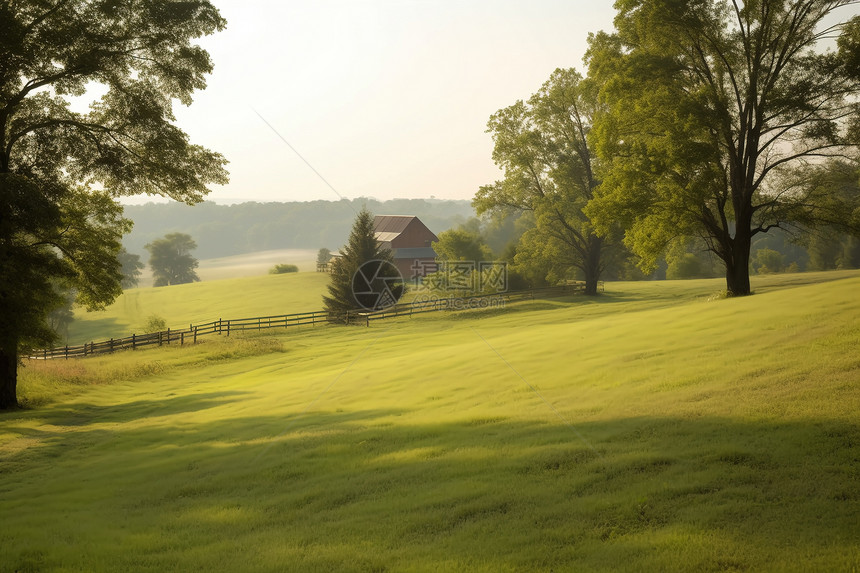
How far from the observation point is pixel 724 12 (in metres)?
23.5

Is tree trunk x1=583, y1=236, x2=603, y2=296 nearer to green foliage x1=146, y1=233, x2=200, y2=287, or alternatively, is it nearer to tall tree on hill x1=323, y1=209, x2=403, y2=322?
tall tree on hill x1=323, y1=209, x2=403, y2=322

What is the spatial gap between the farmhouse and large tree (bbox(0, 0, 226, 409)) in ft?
160

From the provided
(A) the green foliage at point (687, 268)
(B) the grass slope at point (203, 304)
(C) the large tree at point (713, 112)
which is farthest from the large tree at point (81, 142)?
(A) the green foliage at point (687, 268)

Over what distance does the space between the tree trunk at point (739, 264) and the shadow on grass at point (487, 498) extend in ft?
61.4

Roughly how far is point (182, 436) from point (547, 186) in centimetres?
3614

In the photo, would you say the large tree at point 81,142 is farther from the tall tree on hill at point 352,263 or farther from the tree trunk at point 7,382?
the tall tree on hill at point 352,263

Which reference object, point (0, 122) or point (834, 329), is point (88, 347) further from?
point (834, 329)

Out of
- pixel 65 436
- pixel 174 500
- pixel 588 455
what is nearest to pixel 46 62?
pixel 65 436

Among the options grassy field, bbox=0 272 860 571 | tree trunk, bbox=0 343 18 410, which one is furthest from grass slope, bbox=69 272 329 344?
grassy field, bbox=0 272 860 571

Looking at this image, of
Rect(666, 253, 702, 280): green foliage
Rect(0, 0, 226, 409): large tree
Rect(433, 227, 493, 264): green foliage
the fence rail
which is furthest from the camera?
Rect(666, 253, 702, 280): green foliage

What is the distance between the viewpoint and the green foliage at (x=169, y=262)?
395ft

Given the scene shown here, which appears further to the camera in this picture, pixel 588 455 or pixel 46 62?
pixel 46 62

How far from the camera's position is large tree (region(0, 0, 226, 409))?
15.3m

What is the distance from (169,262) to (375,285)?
91.7m
